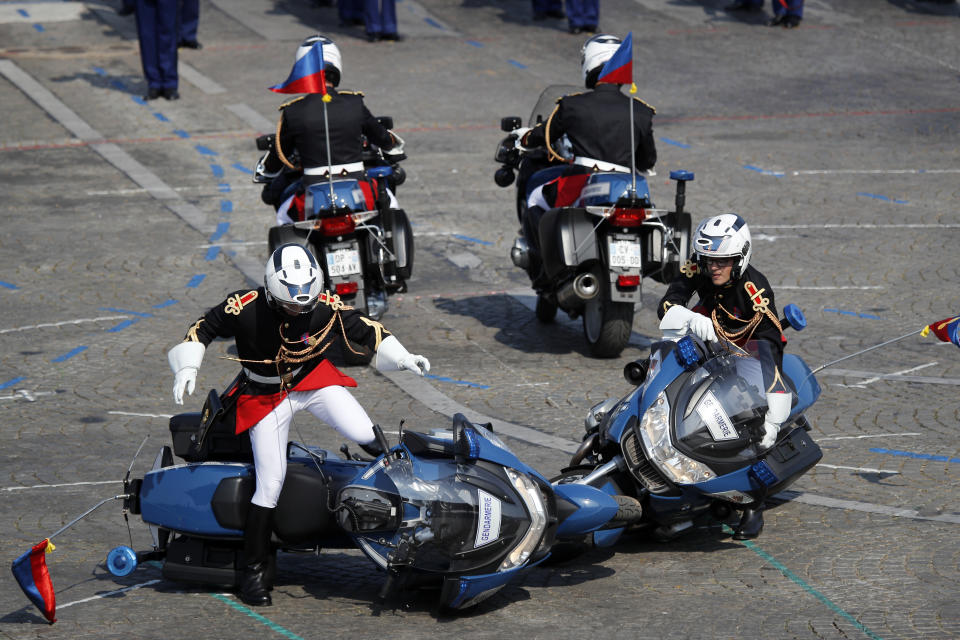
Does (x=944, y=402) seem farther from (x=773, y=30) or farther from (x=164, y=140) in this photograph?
(x=773, y=30)

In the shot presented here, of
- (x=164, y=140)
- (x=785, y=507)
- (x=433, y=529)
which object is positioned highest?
(x=433, y=529)

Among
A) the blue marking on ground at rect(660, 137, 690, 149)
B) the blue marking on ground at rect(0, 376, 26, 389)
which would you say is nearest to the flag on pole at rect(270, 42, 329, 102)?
the blue marking on ground at rect(0, 376, 26, 389)

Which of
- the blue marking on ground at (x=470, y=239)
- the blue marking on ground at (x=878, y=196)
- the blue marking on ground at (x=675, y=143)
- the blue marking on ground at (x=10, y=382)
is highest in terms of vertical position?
the blue marking on ground at (x=10, y=382)

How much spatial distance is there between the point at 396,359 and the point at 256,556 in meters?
1.12

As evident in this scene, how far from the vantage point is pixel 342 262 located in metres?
10.9

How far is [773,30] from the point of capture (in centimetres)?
2300

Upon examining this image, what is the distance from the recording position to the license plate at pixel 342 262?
1091 cm

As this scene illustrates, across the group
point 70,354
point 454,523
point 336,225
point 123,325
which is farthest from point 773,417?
point 123,325

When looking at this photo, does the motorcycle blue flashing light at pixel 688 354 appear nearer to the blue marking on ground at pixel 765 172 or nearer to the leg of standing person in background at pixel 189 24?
the blue marking on ground at pixel 765 172

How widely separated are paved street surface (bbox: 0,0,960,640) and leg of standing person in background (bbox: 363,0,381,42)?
0.69 ft

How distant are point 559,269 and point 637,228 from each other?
0.65 metres

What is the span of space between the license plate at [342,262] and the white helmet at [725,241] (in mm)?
3680

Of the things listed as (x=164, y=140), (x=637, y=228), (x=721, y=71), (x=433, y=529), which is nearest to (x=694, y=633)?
(x=433, y=529)

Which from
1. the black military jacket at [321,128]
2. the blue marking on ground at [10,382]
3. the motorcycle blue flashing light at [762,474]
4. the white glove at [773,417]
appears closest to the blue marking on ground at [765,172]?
the black military jacket at [321,128]
